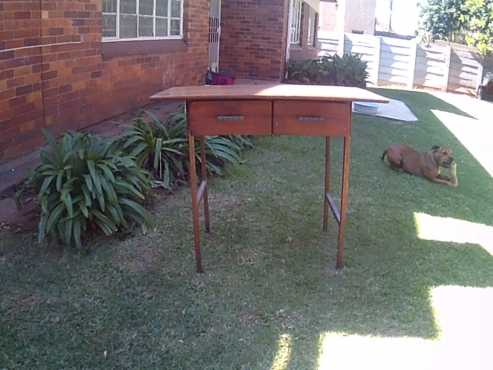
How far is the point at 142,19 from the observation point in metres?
7.61

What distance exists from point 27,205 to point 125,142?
122 centimetres

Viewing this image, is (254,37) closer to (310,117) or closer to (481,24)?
(310,117)

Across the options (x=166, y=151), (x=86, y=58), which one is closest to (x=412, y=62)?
(x=86, y=58)

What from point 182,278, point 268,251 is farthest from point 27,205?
point 268,251

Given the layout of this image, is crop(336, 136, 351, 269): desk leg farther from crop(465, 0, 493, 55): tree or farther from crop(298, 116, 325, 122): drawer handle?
crop(465, 0, 493, 55): tree

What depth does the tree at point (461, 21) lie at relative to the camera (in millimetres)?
19625

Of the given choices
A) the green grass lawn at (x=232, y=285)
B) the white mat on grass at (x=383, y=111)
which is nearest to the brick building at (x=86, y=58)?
the green grass lawn at (x=232, y=285)

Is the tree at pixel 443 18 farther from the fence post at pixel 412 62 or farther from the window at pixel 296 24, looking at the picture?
the window at pixel 296 24

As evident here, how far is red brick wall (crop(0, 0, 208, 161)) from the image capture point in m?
4.69

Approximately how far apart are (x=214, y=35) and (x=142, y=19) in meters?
5.01

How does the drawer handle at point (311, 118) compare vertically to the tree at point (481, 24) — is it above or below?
below

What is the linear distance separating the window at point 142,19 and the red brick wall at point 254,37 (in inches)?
156

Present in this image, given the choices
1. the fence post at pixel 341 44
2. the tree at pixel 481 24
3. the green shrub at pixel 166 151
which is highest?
the tree at pixel 481 24

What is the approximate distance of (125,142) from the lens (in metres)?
5.19
